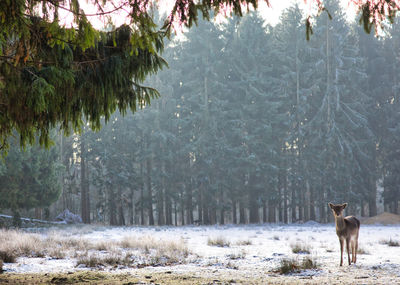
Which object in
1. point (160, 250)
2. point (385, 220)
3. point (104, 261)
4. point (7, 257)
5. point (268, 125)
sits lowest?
point (385, 220)

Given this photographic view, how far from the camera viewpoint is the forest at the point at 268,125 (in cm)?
3969

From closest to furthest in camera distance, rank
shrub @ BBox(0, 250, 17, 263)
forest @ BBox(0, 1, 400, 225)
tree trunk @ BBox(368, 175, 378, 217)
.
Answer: shrub @ BBox(0, 250, 17, 263)
forest @ BBox(0, 1, 400, 225)
tree trunk @ BBox(368, 175, 378, 217)

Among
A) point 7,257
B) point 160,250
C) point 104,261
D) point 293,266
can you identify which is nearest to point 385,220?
point 160,250

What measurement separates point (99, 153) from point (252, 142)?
14.7 metres

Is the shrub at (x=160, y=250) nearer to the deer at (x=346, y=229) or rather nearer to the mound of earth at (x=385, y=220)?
the deer at (x=346, y=229)

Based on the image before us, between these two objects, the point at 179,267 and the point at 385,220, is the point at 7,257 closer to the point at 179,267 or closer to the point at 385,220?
the point at 179,267

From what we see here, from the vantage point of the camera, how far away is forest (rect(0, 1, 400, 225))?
39.7 meters

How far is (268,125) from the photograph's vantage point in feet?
132

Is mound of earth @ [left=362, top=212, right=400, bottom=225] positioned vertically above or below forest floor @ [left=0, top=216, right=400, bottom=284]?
below

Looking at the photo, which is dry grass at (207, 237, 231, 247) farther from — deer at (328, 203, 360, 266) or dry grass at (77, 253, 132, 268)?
deer at (328, 203, 360, 266)

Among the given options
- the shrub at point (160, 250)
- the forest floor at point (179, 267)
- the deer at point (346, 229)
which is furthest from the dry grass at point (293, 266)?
the shrub at point (160, 250)

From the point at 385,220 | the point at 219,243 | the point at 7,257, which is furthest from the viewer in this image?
the point at 385,220

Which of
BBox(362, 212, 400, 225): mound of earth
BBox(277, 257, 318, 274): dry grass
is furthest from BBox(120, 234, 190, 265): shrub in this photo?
BBox(362, 212, 400, 225): mound of earth

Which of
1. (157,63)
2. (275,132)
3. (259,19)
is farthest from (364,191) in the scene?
(157,63)
